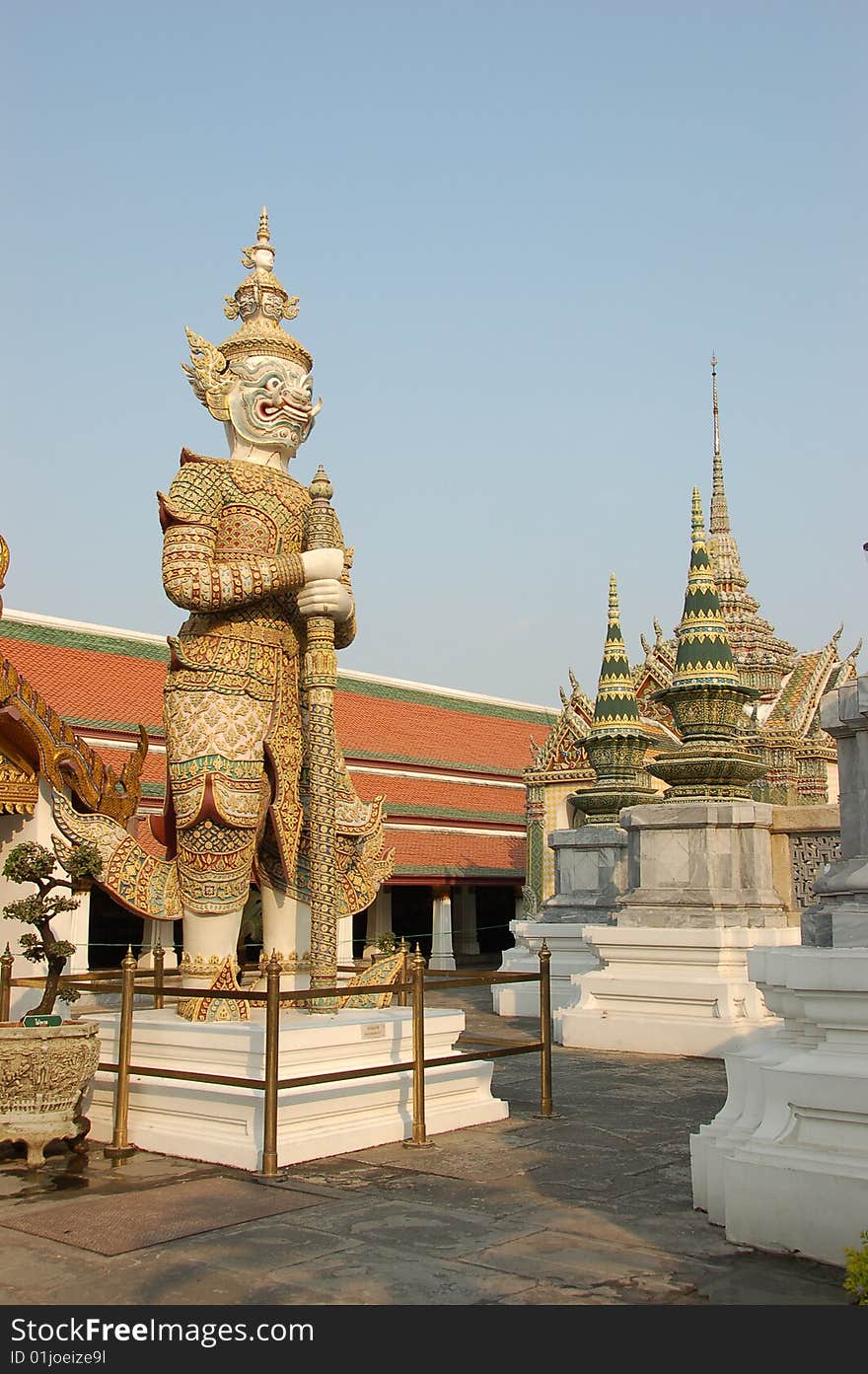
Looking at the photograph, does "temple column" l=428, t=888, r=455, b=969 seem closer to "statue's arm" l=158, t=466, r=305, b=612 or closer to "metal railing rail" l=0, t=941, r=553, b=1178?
"metal railing rail" l=0, t=941, r=553, b=1178

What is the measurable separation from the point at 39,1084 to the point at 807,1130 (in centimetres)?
344

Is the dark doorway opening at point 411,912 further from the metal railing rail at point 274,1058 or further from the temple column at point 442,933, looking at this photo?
the metal railing rail at point 274,1058

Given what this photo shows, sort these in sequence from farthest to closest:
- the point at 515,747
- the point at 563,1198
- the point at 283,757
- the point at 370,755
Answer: the point at 515,747
the point at 370,755
the point at 283,757
the point at 563,1198

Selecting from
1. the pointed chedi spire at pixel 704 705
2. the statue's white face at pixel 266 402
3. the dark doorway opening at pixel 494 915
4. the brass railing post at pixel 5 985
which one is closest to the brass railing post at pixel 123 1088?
the brass railing post at pixel 5 985

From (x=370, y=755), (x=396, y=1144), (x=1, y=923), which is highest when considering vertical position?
(x=370, y=755)

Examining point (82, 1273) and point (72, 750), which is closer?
point (82, 1273)

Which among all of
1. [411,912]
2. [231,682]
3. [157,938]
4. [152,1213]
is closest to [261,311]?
[231,682]

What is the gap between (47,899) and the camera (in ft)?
20.5

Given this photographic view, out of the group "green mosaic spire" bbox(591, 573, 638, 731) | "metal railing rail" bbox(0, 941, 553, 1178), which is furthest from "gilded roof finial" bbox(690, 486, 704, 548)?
"metal railing rail" bbox(0, 941, 553, 1178)

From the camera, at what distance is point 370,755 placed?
22.0 metres

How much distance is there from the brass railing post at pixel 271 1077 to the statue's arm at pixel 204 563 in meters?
2.24

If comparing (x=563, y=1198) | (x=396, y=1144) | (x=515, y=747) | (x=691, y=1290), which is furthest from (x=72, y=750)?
(x=515, y=747)

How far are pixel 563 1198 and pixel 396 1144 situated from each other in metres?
1.42
